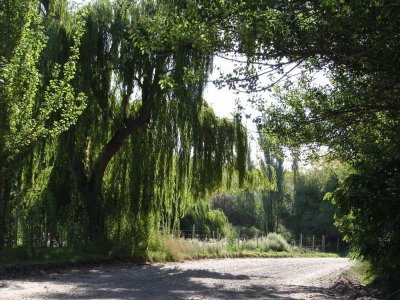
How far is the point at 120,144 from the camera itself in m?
19.1

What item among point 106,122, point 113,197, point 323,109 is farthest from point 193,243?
point 323,109

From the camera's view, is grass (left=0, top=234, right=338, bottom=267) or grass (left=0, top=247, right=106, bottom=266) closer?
grass (left=0, top=247, right=106, bottom=266)

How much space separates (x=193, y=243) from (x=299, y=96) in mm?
13882

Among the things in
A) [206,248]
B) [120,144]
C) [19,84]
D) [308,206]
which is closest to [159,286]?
[19,84]

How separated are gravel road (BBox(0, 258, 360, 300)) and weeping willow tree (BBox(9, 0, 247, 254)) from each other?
2.73 m

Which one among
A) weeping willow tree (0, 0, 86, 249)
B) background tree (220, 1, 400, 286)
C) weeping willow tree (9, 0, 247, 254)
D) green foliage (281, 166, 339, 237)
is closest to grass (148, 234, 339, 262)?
weeping willow tree (9, 0, 247, 254)

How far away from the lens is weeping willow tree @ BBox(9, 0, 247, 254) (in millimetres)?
17641

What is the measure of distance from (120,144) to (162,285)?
25.9ft

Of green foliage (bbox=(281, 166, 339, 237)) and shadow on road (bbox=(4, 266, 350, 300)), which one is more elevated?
green foliage (bbox=(281, 166, 339, 237))

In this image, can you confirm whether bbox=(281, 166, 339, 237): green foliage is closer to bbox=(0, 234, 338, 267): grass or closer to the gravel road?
bbox=(0, 234, 338, 267): grass

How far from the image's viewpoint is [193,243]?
24.9 m

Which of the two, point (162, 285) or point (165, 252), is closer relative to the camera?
point (162, 285)

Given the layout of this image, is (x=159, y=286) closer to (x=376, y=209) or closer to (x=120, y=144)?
(x=376, y=209)

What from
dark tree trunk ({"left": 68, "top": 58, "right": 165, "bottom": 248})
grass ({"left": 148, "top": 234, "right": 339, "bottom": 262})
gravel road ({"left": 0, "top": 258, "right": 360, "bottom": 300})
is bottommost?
gravel road ({"left": 0, "top": 258, "right": 360, "bottom": 300})
